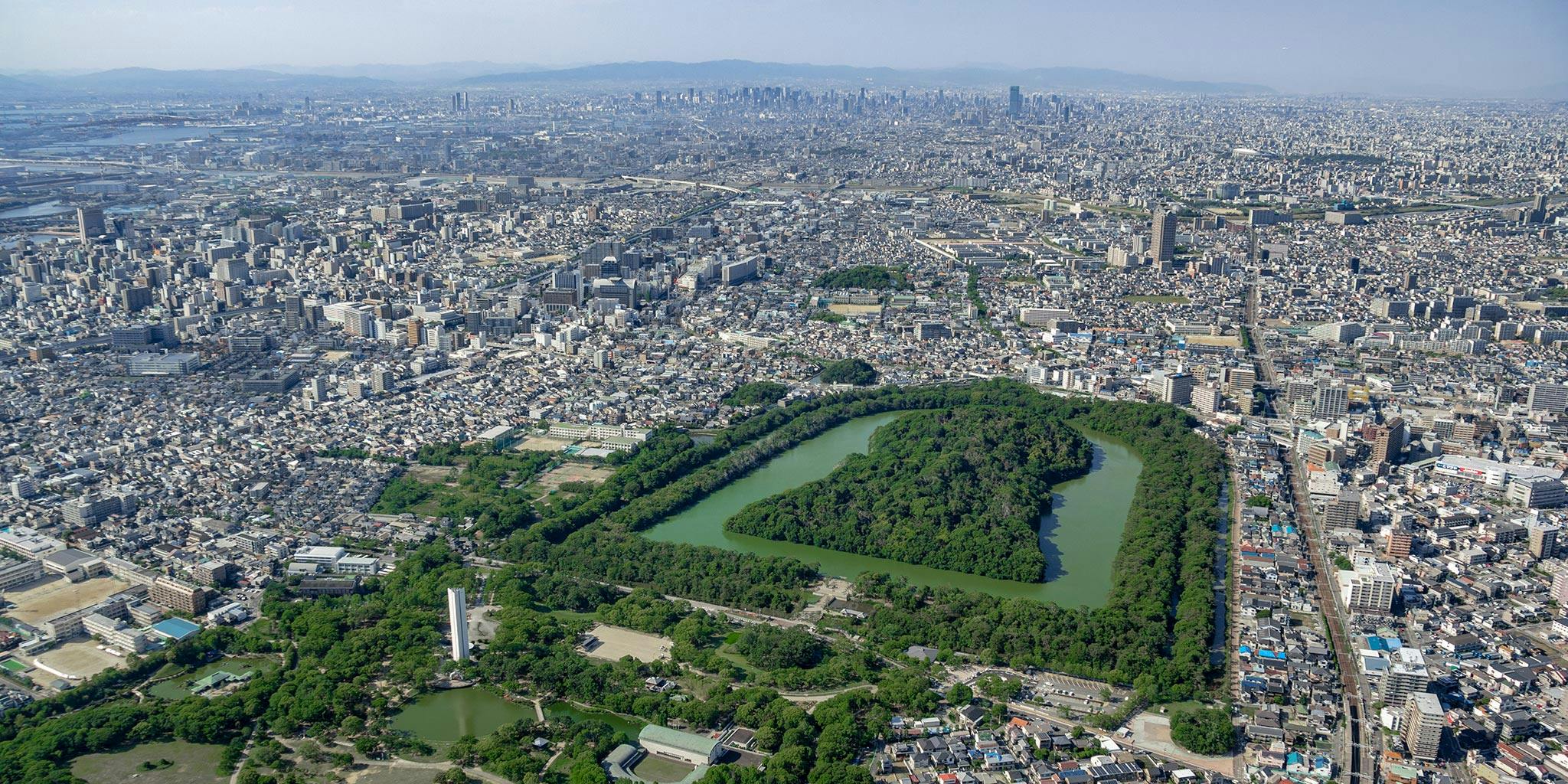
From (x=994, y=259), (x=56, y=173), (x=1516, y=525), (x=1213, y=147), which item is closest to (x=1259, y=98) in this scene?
(x=1213, y=147)

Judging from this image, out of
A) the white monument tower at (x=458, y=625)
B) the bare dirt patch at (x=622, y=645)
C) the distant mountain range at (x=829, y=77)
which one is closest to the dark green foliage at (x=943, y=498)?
the bare dirt patch at (x=622, y=645)

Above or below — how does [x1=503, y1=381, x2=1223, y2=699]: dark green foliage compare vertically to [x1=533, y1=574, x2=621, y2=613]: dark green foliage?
above

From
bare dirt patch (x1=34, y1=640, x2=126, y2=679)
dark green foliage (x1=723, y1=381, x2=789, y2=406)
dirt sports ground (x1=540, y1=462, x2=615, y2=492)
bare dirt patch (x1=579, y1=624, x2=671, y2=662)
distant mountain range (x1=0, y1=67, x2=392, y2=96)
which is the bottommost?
bare dirt patch (x1=34, y1=640, x2=126, y2=679)

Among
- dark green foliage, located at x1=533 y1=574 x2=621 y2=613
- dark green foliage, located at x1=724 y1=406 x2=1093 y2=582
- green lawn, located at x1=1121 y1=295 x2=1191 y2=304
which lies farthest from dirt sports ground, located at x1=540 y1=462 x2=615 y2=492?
green lawn, located at x1=1121 y1=295 x2=1191 y2=304

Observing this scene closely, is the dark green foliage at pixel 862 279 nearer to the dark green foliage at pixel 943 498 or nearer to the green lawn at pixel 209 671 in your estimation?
the dark green foliage at pixel 943 498

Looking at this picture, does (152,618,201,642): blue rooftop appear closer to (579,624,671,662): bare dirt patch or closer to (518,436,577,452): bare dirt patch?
(579,624,671,662): bare dirt patch

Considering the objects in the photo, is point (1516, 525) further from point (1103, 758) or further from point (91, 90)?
point (91, 90)

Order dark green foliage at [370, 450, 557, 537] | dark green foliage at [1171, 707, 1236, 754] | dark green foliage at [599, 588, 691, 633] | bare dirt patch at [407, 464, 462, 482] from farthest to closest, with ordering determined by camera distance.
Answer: bare dirt patch at [407, 464, 462, 482] → dark green foliage at [370, 450, 557, 537] → dark green foliage at [599, 588, 691, 633] → dark green foliage at [1171, 707, 1236, 754]
